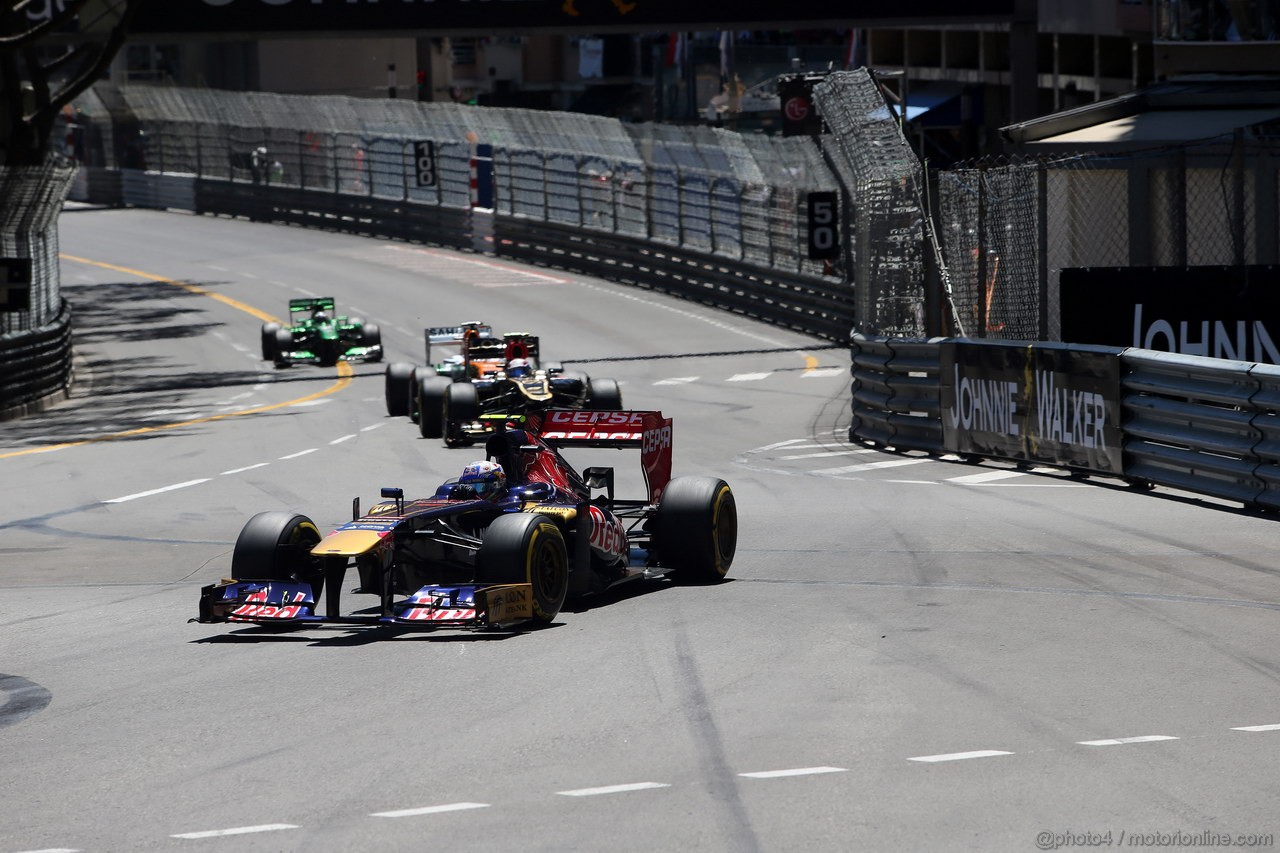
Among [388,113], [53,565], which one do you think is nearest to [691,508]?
[53,565]

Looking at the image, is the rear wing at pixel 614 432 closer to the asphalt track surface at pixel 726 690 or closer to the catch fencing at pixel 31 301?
the asphalt track surface at pixel 726 690

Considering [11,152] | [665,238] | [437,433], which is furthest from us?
[665,238]

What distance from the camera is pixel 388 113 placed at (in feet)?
169

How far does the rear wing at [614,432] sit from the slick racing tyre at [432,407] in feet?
31.3

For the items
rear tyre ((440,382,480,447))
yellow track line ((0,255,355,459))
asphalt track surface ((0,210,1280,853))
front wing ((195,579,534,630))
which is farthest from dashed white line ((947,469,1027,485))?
yellow track line ((0,255,355,459))

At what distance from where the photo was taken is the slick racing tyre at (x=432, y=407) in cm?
2138

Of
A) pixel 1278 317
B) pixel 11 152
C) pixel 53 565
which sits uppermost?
pixel 11 152

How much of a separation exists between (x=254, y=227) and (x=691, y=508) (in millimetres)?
45274

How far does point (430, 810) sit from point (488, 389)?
1517 centimetres

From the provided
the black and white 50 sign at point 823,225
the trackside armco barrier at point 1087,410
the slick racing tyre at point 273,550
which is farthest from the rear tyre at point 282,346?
the slick racing tyre at point 273,550

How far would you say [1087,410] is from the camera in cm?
1555

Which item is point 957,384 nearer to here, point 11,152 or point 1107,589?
point 1107,589

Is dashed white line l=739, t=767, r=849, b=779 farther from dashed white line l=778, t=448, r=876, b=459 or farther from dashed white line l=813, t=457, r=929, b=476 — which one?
dashed white line l=778, t=448, r=876, b=459

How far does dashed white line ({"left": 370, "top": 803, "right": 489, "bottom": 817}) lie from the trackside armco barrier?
8421 millimetres
